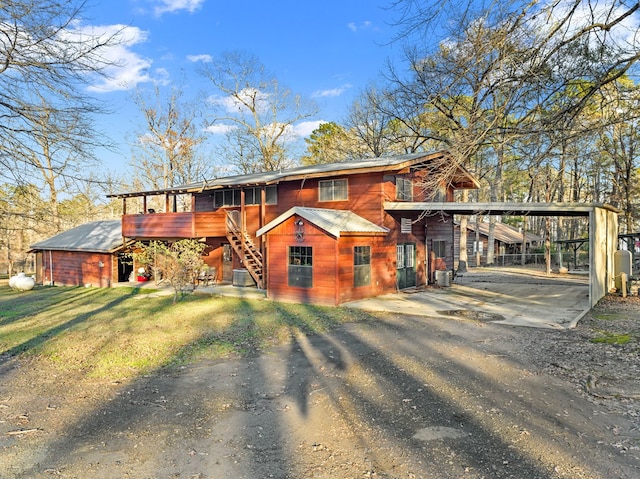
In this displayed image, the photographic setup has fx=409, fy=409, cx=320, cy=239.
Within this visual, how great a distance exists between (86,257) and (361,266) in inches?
582

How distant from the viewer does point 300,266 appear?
1343 centimetres

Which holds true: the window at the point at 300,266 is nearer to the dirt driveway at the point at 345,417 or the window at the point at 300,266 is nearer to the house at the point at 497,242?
the dirt driveway at the point at 345,417

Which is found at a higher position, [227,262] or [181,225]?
[181,225]

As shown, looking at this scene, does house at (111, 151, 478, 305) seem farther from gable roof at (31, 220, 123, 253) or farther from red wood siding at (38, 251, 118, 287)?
red wood siding at (38, 251, 118, 287)

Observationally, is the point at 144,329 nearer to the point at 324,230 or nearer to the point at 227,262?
the point at 324,230

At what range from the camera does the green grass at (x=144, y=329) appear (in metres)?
7.17

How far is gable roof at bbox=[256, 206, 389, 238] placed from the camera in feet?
41.4

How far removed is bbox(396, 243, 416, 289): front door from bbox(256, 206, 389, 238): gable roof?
1.73 metres

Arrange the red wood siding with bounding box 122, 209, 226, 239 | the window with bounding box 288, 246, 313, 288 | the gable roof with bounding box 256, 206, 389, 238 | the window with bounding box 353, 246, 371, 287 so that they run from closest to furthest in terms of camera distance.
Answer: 1. the gable roof with bounding box 256, 206, 389, 238
2. the window with bounding box 288, 246, 313, 288
3. the window with bounding box 353, 246, 371, 287
4. the red wood siding with bounding box 122, 209, 226, 239

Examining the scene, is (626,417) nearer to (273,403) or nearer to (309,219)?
(273,403)

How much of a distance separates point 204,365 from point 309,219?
679 centimetres

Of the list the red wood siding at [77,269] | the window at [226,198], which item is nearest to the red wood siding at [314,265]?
the window at [226,198]

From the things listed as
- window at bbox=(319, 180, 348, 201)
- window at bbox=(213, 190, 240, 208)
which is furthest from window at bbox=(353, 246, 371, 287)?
window at bbox=(213, 190, 240, 208)

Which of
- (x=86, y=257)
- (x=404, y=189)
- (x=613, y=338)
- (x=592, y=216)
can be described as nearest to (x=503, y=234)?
(x=404, y=189)
